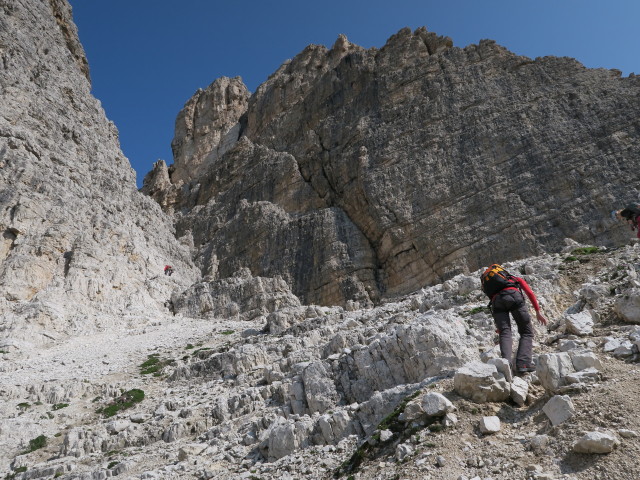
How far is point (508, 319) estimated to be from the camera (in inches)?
299

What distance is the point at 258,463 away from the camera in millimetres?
8500

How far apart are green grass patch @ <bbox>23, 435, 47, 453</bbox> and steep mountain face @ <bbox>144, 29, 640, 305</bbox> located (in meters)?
29.4

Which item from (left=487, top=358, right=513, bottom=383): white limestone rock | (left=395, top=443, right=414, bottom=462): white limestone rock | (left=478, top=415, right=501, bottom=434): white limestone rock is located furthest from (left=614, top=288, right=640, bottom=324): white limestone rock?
(left=395, top=443, right=414, bottom=462): white limestone rock

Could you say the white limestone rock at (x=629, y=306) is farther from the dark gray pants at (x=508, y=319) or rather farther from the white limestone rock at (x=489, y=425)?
the white limestone rock at (x=489, y=425)

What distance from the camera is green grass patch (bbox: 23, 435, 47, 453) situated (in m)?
13.4

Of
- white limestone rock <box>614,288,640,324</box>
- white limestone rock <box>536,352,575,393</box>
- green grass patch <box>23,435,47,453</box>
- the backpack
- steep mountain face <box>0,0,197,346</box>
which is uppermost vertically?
steep mountain face <box>0,0,197,346</box>

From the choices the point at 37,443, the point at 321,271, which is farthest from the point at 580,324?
the point at 321,271

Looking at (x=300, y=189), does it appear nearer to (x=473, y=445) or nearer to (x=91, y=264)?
(x=91, y=264)

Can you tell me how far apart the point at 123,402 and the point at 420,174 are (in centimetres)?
3514

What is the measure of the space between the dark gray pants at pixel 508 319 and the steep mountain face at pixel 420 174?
3189cm

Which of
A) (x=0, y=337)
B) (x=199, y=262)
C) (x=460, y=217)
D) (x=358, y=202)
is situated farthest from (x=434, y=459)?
(x=199, y=262)

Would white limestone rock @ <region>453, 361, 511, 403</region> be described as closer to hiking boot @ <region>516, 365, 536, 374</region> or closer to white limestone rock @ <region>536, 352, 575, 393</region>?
white limestone rock @ <region>536, 352, 575, 393</region>

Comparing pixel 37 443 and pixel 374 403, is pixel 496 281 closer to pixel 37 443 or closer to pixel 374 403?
pixel 374 403

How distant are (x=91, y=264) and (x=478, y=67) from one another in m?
40.3
